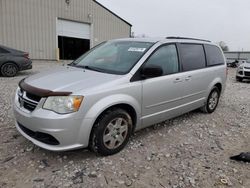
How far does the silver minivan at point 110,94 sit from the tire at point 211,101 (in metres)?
0.63

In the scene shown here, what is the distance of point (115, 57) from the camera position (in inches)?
155

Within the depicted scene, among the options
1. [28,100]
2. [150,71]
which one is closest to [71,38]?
[150,71]

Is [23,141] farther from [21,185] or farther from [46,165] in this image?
[21,185]

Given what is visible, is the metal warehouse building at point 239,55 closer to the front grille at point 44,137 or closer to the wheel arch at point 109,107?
the wheel arch at point 109,107

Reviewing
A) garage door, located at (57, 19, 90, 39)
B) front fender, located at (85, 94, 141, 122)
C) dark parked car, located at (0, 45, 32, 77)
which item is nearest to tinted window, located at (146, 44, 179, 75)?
front fender, located at (85, 94, 141, 122)

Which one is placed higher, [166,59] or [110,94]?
[166,59]

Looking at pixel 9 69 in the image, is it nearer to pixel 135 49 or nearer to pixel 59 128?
pixel 135 49

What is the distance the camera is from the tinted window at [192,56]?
445 centimetres

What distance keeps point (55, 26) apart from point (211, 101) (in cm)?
1546

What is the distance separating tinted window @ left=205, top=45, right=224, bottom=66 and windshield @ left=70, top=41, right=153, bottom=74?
198 cm

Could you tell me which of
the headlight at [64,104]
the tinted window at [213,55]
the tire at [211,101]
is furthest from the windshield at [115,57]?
the tire at [211,101]

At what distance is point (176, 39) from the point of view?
4.45 meters

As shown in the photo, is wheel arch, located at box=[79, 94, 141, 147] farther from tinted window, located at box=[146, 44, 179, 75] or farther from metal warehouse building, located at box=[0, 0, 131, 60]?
metal warehouse building, located at box=[0, 0, 131, 60]

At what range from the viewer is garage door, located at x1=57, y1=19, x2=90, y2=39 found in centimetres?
1850
